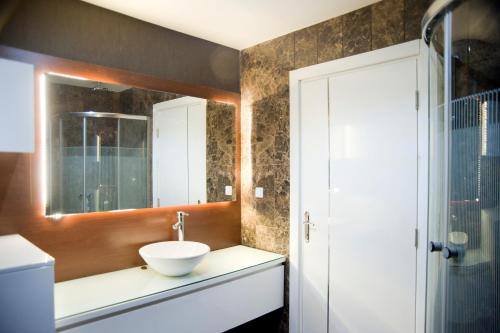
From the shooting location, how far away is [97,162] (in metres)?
2.16

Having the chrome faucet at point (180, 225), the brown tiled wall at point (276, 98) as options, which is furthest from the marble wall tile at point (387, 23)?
the chrome faucet at point (180, 225)

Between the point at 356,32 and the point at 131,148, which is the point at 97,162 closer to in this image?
the point at 131,148

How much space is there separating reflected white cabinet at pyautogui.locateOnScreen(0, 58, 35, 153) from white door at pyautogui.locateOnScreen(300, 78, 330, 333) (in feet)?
5.53

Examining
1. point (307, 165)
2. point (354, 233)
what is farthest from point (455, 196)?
point (307, 165)

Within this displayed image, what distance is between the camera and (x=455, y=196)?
1280 millimetres

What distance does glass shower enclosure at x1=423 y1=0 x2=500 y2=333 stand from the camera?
3.57 ft

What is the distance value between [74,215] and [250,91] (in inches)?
63.5

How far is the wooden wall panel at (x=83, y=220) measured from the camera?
184cm

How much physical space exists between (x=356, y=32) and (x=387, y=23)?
20 cm

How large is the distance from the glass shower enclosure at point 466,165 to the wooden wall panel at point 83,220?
169cm

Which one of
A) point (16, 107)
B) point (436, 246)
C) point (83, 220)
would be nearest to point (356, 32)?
point (436, 246)

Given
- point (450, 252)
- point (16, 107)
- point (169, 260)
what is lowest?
point (169, 260)

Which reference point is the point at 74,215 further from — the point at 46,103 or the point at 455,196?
the point at 455,196

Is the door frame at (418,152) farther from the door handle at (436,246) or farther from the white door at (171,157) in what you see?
the white door at (171,157)
